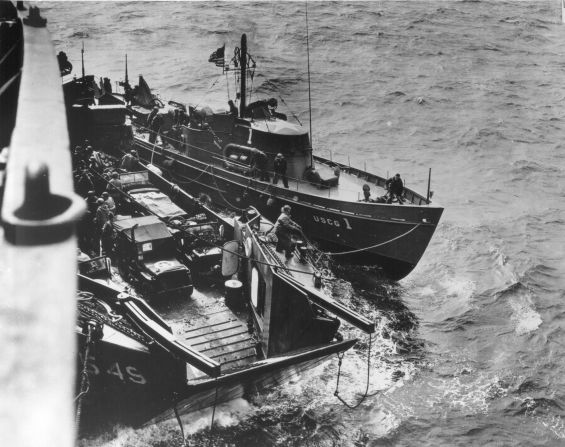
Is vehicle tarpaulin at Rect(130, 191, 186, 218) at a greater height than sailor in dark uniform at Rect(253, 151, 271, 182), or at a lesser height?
lesser

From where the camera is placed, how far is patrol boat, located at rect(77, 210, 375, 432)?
944 centimetres

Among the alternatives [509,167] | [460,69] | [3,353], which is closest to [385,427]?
[3,353]

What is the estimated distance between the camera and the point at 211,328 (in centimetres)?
1223

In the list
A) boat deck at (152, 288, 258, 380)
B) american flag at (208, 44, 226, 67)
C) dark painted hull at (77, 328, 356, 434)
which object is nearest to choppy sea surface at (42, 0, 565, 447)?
dark painted hull at (77, 328, 356, 434)

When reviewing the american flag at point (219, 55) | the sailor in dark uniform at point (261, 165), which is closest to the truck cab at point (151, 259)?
the sailor in dark uniform at point (261, 165)

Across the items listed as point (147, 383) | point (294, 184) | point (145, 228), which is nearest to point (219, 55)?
point (294, 184)

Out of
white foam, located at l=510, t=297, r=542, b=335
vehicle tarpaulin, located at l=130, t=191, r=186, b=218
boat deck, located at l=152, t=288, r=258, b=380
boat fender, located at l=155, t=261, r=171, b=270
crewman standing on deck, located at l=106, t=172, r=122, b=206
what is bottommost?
white foam, located at l=510, t=297, r=542, b=335

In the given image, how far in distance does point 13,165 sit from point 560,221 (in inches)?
1017

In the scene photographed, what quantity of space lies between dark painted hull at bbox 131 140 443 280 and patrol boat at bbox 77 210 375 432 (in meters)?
4.82

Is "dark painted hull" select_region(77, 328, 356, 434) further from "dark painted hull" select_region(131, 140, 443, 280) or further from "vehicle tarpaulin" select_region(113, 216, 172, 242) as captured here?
"dark painted hull" select_region(131, 140, 443, 280)

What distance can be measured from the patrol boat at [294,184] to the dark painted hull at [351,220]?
31 mm

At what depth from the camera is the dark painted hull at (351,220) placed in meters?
16.6

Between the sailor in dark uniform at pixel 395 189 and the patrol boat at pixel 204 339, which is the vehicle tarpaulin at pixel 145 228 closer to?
the patrol boat at pixel 204 339

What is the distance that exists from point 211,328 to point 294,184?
8652 mm
